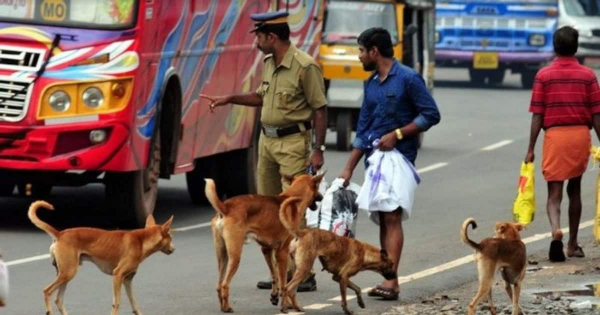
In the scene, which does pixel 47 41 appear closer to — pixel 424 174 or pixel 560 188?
pixel 560 188

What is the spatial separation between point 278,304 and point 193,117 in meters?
5.06

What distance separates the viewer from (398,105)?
37.3ft

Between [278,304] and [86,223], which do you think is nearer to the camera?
[278,304]

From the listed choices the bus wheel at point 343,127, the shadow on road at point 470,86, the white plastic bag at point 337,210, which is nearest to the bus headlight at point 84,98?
the white plastic bag at point 337,210

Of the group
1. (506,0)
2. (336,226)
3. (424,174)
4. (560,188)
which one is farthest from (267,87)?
(506,0)

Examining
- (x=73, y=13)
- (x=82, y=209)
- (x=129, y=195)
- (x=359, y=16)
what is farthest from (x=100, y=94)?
(x=359, y=16)

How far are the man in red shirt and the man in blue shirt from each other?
6.72 ft

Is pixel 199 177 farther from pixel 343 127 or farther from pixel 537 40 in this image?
pixel 537 40

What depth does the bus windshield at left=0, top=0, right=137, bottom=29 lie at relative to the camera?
1429 cm

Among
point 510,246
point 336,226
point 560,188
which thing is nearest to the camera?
point 510,246

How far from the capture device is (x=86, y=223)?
15.4 m

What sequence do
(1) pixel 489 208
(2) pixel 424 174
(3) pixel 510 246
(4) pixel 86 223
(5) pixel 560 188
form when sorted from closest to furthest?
(3) pixel 510 246 → (5) pixel 560 188 → (4) pixel 86 223 → (1) pixel 489 208 → (2) pixel 424 174

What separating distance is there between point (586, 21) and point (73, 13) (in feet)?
88.1

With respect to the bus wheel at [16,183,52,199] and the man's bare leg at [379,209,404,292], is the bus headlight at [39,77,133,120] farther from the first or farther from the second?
the man's bare leg at [379,209,404,292]
